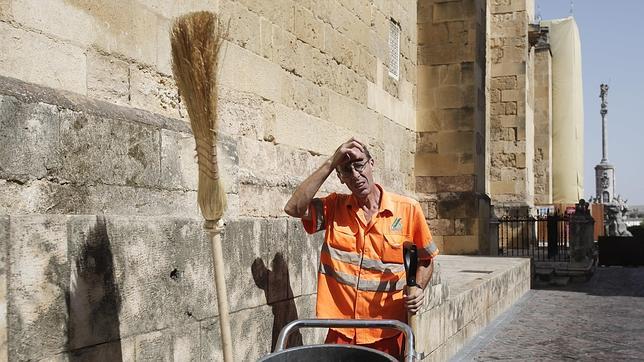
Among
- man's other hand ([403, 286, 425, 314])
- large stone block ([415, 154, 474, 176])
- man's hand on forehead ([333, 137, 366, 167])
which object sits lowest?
man's other hand ([403, 286, 425, 314])

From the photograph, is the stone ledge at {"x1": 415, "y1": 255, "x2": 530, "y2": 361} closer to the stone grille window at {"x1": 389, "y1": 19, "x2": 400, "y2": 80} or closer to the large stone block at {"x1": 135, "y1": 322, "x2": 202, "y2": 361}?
the large stone block at {"x1": 135, "y1": 322, "x2": 202, "y2": 361}

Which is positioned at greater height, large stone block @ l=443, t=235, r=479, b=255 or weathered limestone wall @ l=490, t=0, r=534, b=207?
weathered limestone wall @ l=490, t=0, r=534, b=207

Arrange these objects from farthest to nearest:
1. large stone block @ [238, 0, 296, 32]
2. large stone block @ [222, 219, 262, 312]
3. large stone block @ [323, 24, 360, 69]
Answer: large stone block @ [323, 24, 360, 69] → large stone block @ [238, 0, 296, 32] → large stone block @ [222, 219, 262, 312]

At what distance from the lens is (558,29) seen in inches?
1390

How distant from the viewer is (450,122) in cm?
1305

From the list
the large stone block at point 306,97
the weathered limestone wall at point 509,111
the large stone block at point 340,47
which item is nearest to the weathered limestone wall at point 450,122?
the large stone block at point 340,47

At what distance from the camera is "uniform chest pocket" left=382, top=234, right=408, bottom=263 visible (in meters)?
3.26

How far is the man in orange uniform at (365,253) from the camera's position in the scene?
324cm

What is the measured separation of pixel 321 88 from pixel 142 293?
5.57m

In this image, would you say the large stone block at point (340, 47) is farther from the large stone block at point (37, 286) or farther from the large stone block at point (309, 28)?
the large stone block at point (37, 286)

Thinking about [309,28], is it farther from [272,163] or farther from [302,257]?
[302,257]

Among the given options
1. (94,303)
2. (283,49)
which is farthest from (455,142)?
(94,303)

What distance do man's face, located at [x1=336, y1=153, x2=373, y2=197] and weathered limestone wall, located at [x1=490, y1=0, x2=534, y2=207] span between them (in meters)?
17.7

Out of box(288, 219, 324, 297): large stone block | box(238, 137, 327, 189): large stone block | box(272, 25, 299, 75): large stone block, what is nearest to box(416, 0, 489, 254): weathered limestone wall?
box(238, 137, 327, 189): large stone block
